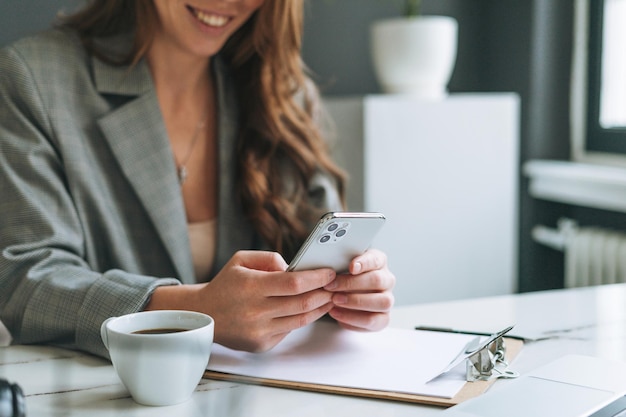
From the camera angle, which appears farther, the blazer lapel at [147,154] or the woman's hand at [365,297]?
the blazer lapel at [147,154]

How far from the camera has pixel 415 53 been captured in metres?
2.37

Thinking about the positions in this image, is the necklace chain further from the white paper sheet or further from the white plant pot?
the white plant pot

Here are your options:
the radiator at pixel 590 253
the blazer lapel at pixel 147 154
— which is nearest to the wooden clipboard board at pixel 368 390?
the blazer lapel at pixel 147 154

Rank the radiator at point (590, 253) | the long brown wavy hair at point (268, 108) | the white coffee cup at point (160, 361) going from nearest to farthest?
the white coffee cup at point (160, 361) < the long brown wavy hair at point (268, 108) < the radiator at point (590, 253)

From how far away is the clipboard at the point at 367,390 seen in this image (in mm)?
770

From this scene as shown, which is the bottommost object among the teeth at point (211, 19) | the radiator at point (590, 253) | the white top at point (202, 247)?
the radiator at point (590, 253)

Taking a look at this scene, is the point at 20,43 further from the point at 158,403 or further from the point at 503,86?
the point at 503,86

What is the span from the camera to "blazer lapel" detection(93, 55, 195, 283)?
1325 millimetres

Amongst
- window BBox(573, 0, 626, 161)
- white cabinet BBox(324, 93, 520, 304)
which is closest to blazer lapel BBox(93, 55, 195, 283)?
white cabinet BBox(324, 93, 520, 304)

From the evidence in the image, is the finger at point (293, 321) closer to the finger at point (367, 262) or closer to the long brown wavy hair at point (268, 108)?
the finger at point (367, 262)

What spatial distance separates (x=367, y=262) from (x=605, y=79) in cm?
186

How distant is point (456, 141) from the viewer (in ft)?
7.86

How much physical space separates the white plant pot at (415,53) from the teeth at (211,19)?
105cm

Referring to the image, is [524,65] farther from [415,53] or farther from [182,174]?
[182,174]
